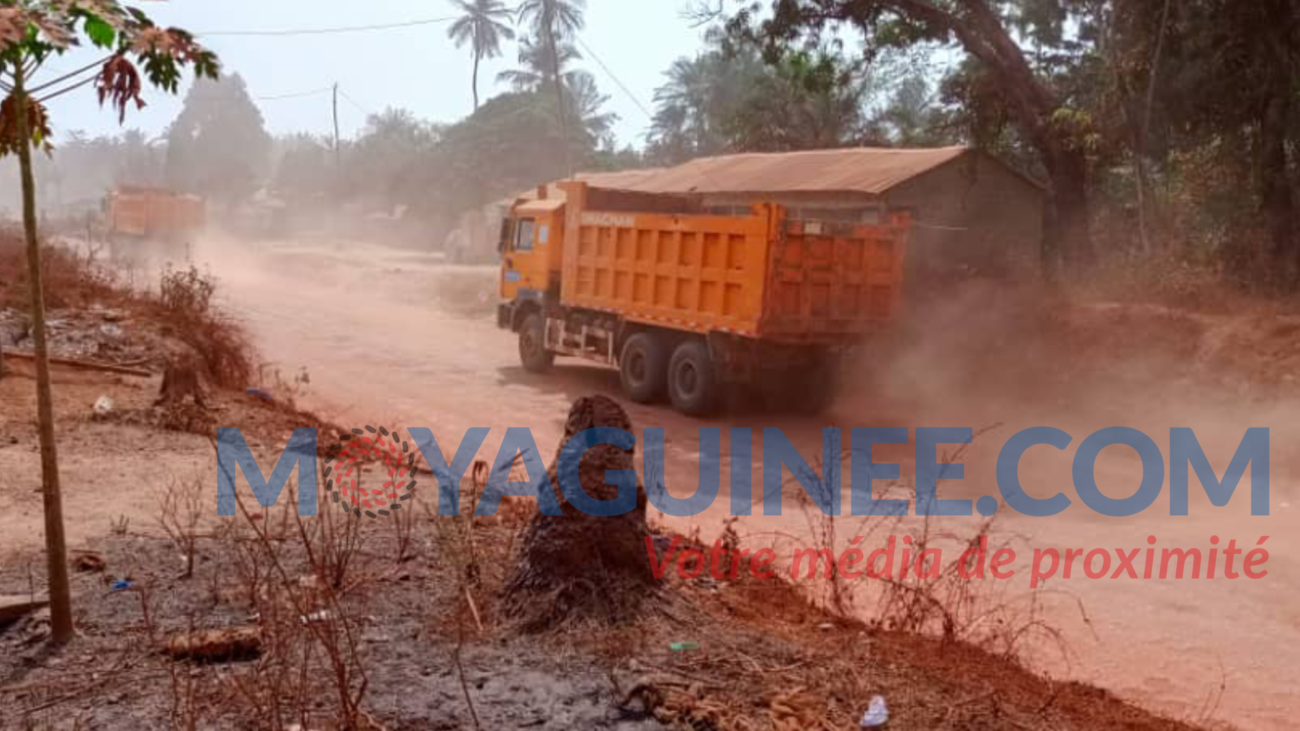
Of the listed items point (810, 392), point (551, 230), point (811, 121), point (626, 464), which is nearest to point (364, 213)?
point (811, 121)

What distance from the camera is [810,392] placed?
41.4ft

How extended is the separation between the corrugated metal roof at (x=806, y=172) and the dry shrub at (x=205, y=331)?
5670mm

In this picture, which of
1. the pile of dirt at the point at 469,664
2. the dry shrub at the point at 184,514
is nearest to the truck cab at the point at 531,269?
the dry shrub at the point at 184,514

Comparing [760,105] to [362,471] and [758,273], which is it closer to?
[758,273]

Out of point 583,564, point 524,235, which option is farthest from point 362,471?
point 524,235

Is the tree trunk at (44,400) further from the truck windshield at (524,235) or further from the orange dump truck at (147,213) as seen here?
the orange dump truck at (147,213)

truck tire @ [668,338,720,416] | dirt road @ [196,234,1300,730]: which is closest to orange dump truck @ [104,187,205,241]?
dirt road @ [196,234,1300,730]

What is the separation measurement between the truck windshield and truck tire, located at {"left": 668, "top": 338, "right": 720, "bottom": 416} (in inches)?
147

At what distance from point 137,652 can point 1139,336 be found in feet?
37.6

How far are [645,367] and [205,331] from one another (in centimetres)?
504

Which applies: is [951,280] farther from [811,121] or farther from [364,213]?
[364,213]

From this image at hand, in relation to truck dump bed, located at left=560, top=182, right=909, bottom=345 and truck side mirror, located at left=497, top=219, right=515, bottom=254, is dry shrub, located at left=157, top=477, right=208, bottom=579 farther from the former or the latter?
truck side mirror, located at left=497, top=219, right=515, bottom=254

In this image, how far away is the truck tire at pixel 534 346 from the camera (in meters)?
15.3

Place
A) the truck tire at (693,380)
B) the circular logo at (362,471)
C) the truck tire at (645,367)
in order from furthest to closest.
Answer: the truck tire at (645,367) < the truck tire at (693,380) < the circular logo at (362,471)
